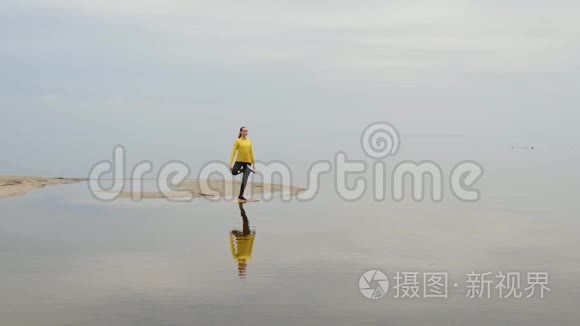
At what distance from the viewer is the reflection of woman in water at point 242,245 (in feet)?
43.0

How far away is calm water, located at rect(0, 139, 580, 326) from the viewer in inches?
388

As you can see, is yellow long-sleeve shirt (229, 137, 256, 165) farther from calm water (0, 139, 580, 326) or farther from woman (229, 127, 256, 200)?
calm water (0, 139, 580, 326)

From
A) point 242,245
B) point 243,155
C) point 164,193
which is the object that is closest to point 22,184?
point 164,193

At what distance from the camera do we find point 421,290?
11.2 meters

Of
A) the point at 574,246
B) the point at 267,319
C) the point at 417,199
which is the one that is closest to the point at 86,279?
the point at 267,319

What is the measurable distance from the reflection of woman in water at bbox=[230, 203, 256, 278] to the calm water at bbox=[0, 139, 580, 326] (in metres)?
0.04

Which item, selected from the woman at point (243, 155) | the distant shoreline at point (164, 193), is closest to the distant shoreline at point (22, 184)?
the distant shoreline at point (164, 193)

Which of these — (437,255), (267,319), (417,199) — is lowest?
(267,319)

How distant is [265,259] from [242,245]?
5.98 feet

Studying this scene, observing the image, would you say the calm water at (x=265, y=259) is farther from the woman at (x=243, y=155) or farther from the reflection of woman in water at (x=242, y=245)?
the woman at (x=243, y=155)

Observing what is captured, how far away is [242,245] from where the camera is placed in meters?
15.3

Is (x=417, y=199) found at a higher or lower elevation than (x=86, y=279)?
higher

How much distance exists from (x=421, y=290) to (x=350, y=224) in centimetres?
792

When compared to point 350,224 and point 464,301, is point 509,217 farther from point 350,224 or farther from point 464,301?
point 464,301
